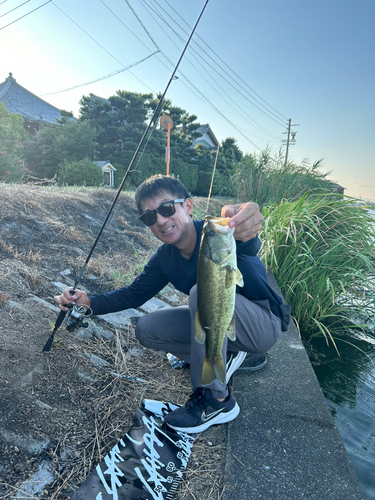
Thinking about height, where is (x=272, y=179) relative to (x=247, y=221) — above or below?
above

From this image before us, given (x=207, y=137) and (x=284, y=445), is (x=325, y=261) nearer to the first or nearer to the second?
(x=284, y=445)

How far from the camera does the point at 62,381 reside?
7.18 ft

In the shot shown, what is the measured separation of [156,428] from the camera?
2.01 m

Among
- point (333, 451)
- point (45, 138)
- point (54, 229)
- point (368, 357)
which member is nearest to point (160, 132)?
point (45, 138)

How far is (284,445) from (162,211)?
5.72ft

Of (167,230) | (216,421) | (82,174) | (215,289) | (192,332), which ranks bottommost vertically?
(216,421)

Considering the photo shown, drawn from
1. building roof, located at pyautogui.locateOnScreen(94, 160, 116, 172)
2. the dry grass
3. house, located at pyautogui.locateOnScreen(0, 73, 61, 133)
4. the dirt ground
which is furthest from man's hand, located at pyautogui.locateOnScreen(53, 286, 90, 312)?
house, located at pyautogui.locateOnScreen(0, 73, 61, 133)

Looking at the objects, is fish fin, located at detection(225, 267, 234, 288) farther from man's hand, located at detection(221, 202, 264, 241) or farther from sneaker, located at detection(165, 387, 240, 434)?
sneaker, located at detection(165, 387, 240, 434)

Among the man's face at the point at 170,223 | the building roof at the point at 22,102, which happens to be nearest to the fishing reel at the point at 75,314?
the man's face at the point at 170,223

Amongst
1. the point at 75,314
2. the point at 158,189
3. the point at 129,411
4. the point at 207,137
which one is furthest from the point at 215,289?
the point at 207,137

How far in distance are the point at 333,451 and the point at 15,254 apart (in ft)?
11.6

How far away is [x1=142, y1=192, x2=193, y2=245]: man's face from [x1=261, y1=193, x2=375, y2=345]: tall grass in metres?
2.20

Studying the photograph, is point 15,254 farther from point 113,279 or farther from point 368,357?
point 368,357

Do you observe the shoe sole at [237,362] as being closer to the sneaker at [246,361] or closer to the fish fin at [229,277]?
the sneaker at [246,361]
